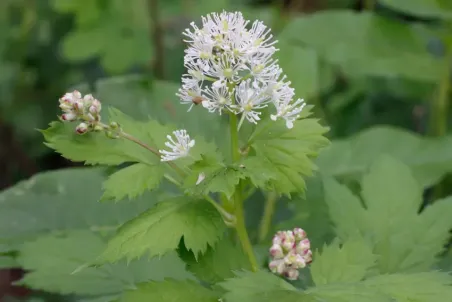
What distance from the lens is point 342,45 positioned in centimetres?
194

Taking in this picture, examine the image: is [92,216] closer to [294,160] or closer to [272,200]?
[272,200]

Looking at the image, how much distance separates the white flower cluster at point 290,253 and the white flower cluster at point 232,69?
207 millimetres

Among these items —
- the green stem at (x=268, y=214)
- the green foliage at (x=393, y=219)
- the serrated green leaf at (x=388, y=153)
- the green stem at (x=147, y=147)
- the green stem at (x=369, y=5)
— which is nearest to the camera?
the green stem at (x=147, y=147)

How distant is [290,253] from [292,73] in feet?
2.67

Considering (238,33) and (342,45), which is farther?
(342,45)

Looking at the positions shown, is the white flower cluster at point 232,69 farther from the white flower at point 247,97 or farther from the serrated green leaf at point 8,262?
the serrated green leaf at point 8,262

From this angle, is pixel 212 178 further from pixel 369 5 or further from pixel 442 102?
pixel 369 5

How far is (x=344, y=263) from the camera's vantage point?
99 cm

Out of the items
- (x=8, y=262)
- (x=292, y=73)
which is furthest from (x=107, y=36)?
(x=8, y=262)

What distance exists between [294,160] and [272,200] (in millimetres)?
649

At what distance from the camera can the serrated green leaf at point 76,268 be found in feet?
3.83

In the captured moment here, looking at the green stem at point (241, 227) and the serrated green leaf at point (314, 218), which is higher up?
the green stem at point (241, 227)

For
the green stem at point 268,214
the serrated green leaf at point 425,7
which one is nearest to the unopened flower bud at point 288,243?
the green stem at point 268,214

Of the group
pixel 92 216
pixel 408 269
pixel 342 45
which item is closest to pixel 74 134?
pixel 92 216
